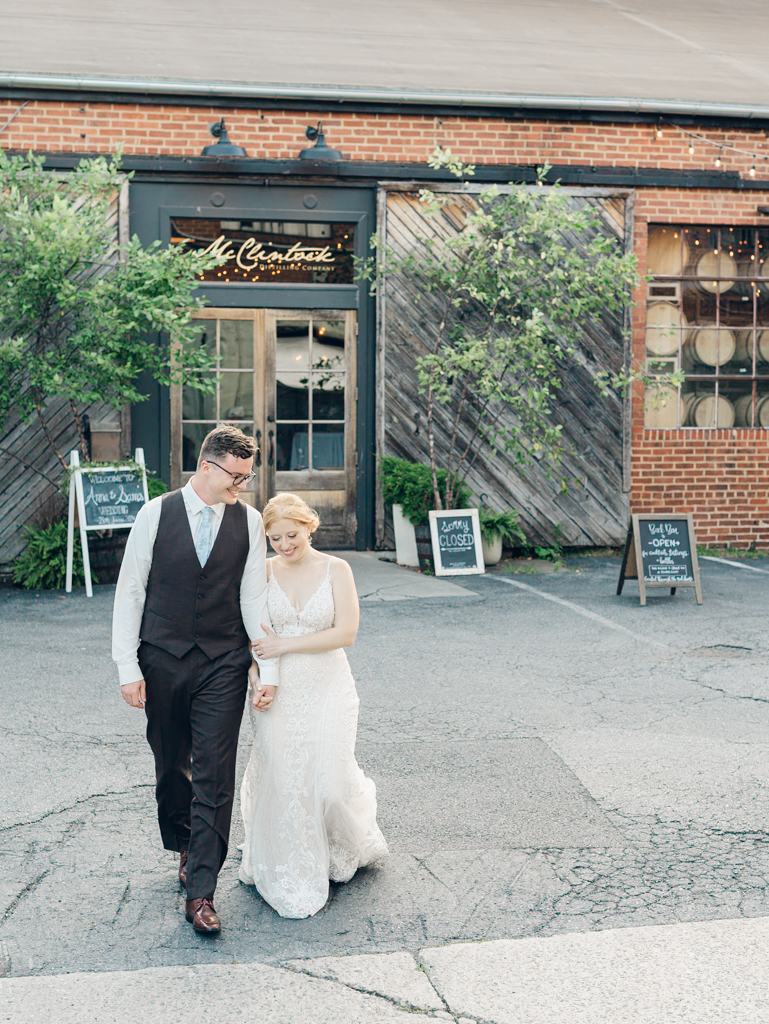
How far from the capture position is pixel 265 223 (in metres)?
11.3

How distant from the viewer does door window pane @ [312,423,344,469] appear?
11.6 meters

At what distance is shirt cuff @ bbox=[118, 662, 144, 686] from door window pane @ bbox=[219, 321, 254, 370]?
7794mm

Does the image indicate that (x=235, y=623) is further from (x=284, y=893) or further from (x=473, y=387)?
(x=473, y=387)

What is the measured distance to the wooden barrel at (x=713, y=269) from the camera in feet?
40.1

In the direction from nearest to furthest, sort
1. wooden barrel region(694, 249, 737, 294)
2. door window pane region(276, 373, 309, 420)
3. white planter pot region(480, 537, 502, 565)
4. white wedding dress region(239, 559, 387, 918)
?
1. white wedding dress region(239, 559, 387, 918)
2. white planter pot region(480, 537, 502, 565)
3. door window pane region(276, 373, 309, 420)
4. wooden barrel region(694, 249, 737, 294)

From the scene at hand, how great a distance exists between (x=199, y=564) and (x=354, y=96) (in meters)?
8.28

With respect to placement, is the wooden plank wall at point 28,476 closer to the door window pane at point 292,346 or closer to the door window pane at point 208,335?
the door window pane at point 208,335

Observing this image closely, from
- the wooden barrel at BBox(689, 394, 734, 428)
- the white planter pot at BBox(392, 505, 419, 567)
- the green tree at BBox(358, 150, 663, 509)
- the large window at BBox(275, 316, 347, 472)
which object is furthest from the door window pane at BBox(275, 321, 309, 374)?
the wooden barrel at BBox(689, 394, 734, 428)

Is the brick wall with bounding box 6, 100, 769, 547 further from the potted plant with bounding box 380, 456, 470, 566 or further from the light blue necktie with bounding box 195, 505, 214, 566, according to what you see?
the light blue necktie with bounding box 195, 505, 214, 566

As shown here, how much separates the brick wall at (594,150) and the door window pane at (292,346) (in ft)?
5.46

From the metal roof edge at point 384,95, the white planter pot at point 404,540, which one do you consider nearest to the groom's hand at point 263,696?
the white planter pot at point 404,540

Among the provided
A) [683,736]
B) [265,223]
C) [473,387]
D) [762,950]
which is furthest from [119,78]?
[762,950]

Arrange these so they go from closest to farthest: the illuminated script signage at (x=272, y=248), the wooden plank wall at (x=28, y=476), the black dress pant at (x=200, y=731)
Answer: the black dress pant at (x=200, y=731) → the wooden plank wall at (x=28, y=476) → the illuminated script signage at (x=272, y=248)

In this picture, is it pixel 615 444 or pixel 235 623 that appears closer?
pixel 235 623
